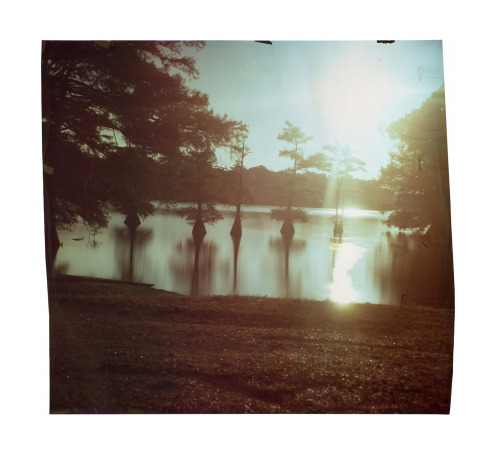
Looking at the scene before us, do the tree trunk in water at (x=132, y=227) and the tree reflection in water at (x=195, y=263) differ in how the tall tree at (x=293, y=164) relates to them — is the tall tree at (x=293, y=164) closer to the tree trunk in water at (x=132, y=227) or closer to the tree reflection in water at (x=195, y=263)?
the tree reflection in water at (x=195, y=263)

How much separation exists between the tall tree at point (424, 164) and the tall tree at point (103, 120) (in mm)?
1515

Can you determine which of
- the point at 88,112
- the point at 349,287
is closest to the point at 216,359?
the point at 349,287

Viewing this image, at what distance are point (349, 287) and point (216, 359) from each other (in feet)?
3.45

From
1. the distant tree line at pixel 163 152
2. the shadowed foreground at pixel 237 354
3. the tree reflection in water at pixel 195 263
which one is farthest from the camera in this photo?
the tree reflection in water at pixel 195 263

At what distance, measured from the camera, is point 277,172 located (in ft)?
9.94

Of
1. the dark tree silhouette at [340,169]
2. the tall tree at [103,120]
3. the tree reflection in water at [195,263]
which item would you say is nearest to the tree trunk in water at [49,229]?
the tall tree at [103,120]

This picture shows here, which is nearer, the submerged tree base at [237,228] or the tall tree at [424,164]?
the tall tree at [424,164]

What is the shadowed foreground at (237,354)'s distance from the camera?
2.76m

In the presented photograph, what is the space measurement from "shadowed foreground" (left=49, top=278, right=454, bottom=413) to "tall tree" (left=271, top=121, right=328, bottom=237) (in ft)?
1.97

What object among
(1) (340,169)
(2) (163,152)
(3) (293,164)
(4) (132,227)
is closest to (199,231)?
(4) (132,227)

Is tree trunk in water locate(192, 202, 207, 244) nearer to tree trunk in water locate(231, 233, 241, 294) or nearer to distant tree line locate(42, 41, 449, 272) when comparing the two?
distant tree line locate(42, 41, 449, 272)

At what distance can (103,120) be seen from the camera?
2.97 meters

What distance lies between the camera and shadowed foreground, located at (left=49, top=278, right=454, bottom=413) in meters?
2.76

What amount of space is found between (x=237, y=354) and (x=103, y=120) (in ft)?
6.19
